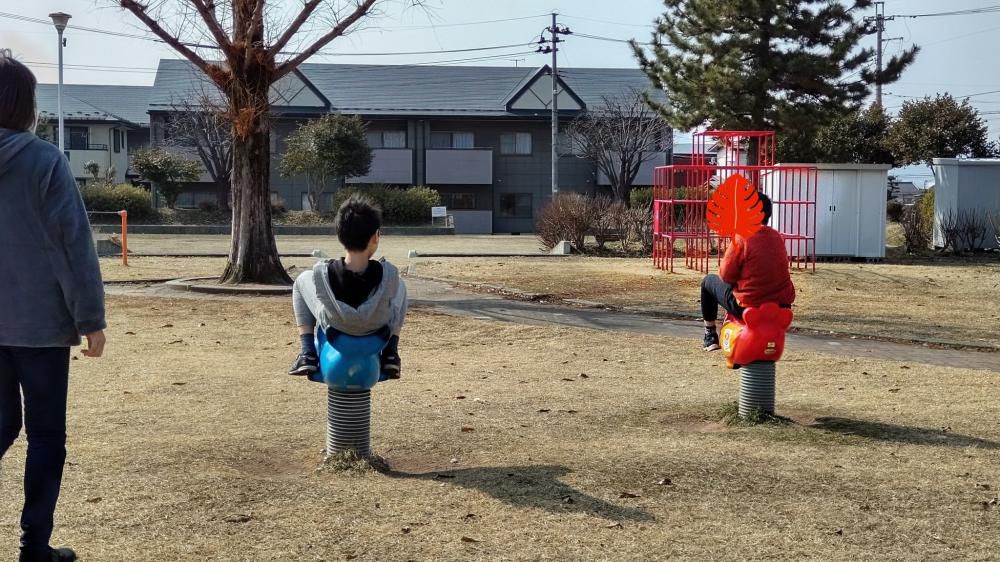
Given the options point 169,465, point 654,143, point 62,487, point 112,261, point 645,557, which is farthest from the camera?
point 654,143

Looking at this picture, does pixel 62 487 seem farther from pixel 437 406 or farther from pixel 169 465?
pixel 437 406

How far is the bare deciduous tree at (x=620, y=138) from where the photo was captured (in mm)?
42594

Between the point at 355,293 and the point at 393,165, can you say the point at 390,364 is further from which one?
the point at 393,165

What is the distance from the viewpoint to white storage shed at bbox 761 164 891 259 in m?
20.3

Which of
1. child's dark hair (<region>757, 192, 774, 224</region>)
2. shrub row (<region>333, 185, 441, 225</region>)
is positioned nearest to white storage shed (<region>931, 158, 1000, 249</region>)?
child's dark hair (<region>757, 192, 774, 224</region>)

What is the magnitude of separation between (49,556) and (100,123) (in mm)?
46763

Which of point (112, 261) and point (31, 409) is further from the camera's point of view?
point (112, 261)

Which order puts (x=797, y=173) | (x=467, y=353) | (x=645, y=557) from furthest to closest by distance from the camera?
(x=797, y=173)
(x=467, y=353)
(x=645, y=557)

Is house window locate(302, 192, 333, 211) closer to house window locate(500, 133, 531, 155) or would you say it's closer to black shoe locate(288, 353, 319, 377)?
house window locate(500, 133, 531, 155)

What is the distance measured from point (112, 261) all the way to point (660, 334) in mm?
12809

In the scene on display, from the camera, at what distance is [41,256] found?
316cm

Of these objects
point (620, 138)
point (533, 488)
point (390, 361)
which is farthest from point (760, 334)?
point (620, 138)

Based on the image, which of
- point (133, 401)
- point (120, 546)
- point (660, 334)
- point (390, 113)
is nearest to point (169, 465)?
point (120, 546)

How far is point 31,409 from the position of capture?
10.5 ft
